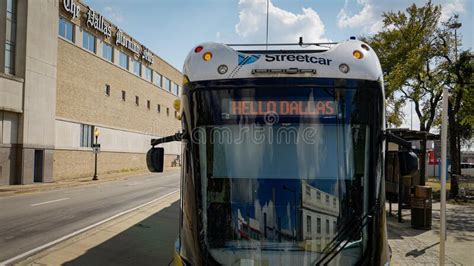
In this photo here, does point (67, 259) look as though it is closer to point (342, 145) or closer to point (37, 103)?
point (342, 145)

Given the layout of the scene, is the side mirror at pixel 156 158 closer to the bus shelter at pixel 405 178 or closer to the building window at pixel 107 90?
the bus shelter at pixel 405 178

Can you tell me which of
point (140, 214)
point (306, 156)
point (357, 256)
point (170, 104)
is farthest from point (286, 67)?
point (170, 104)

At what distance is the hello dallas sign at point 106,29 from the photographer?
3518 centimetres

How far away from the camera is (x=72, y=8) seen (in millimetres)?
35062

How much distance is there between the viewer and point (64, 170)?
34375mm

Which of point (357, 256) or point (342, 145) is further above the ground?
point (342, 145)

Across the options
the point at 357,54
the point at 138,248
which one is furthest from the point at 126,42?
the point at 357,54

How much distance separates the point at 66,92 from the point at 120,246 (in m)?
27.7

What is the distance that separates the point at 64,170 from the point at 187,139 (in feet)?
106

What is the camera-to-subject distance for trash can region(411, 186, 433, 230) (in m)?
12.7

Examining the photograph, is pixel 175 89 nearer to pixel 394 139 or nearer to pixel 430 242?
pixel 430 242

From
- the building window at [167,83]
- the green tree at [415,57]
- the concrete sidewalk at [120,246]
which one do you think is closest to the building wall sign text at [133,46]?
the building window at [167,83]

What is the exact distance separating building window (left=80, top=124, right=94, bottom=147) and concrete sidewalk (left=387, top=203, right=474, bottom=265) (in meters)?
29.1

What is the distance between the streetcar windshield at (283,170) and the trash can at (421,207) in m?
9.30
